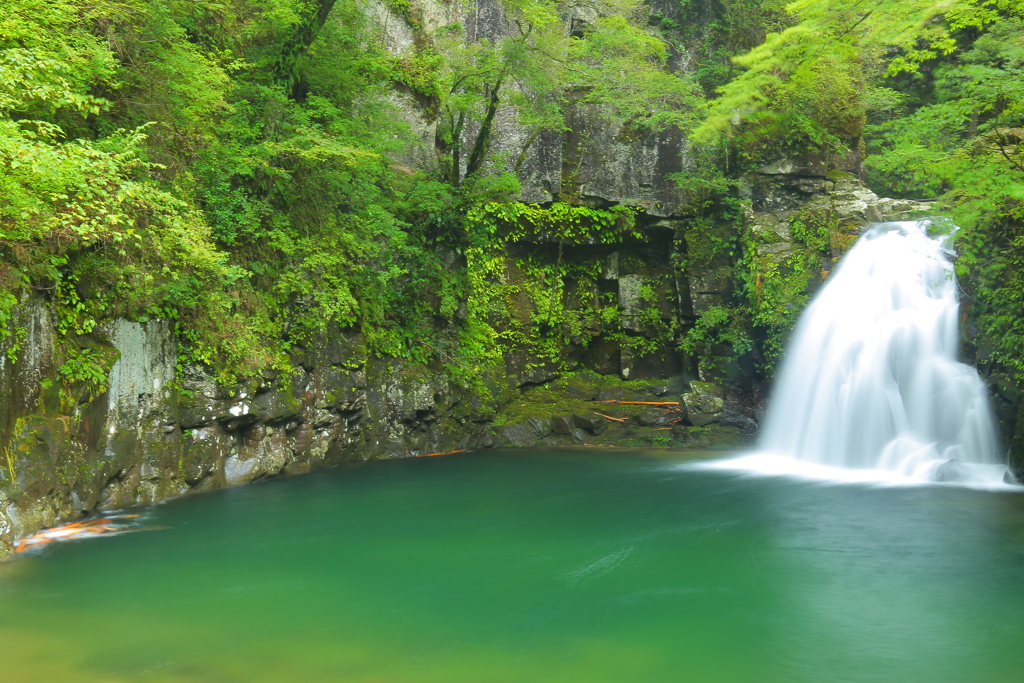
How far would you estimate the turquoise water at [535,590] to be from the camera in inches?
195

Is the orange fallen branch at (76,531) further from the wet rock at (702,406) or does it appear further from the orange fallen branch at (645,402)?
the wet rock at (702,406)

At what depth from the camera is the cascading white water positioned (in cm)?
1138

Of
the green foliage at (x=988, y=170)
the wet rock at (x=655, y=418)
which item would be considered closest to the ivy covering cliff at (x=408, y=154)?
the green foliage at (x=988, y=170)

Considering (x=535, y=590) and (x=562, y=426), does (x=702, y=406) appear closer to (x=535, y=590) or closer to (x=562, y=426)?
(x=562, y=426)

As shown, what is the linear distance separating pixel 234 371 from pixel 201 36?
17.2 feet

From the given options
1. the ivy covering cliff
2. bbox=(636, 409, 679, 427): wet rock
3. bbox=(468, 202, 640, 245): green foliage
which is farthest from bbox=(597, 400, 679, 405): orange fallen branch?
bbox=(468, 202, 640, 245): green foliage

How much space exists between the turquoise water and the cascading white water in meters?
1.49

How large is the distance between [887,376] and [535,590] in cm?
866

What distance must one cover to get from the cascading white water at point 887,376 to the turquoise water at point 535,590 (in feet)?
4.90

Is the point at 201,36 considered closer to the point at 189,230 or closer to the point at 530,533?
the point at 189,230

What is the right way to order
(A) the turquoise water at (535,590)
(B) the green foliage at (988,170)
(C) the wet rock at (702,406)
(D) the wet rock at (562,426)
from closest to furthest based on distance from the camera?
(A) the turquoise water at (535,590) < (B) the green foliage at (988,170) < (C) the wet rock at (702,406) < (D) the wet rock at (562,426)

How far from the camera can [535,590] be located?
6.49 metres

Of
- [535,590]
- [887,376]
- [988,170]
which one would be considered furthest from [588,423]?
[535,590]

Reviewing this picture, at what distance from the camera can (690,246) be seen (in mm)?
17578
